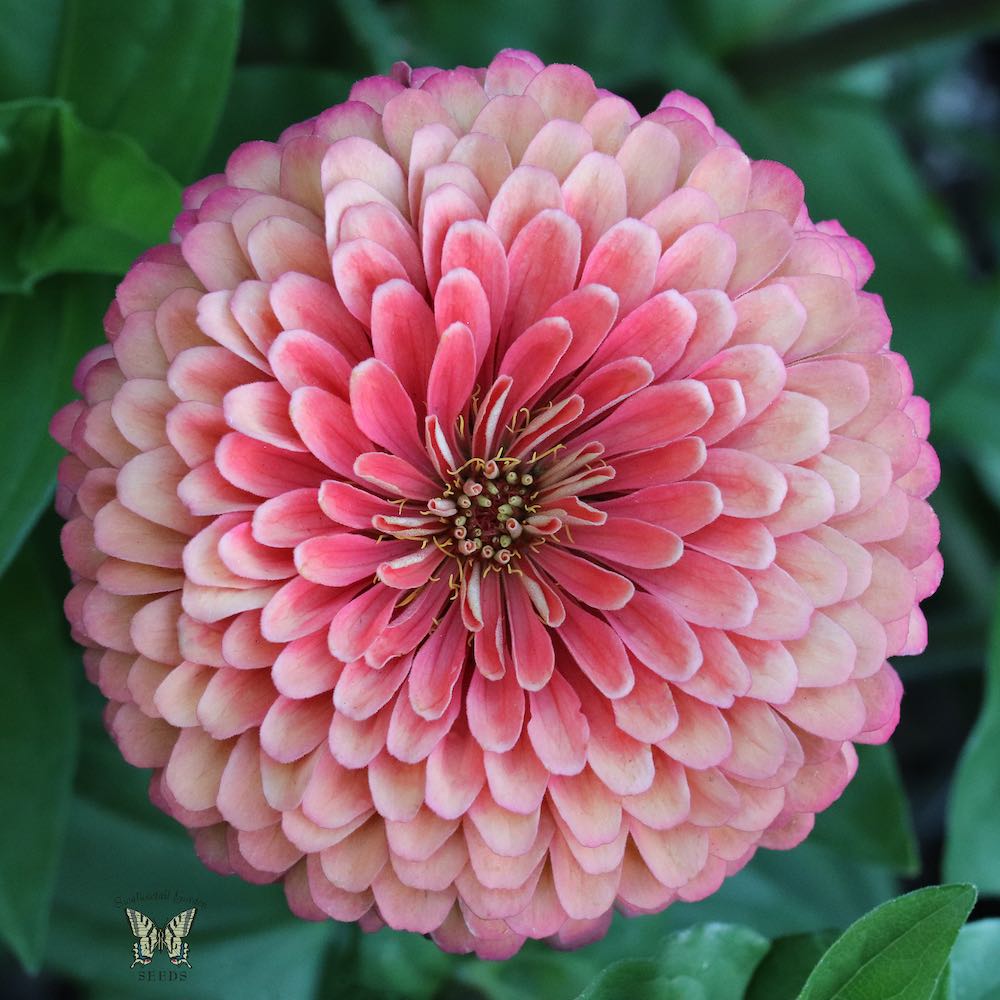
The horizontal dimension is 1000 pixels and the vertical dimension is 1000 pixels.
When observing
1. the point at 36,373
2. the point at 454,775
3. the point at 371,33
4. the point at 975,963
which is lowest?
the point at 975,963

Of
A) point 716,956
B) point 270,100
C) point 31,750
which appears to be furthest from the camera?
point 270,100

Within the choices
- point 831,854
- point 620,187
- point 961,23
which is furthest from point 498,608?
point 961,23

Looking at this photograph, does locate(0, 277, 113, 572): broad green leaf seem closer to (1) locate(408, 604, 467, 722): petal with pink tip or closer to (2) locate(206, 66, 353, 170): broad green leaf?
(2) locate(206, 66, 353, 170): broad green leaf

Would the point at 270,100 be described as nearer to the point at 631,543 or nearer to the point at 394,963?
the point at 631,543

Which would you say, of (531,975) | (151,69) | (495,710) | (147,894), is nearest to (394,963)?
(531,975)

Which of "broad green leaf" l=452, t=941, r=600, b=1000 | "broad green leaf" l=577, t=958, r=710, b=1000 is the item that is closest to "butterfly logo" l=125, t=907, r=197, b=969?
"broad green leaf" l=452, t=941, r=600, b=1000

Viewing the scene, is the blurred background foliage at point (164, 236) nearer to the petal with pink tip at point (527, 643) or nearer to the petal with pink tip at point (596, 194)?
the petal with pink tip at point (527, 643)

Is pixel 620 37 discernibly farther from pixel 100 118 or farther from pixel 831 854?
pixel 831 854
